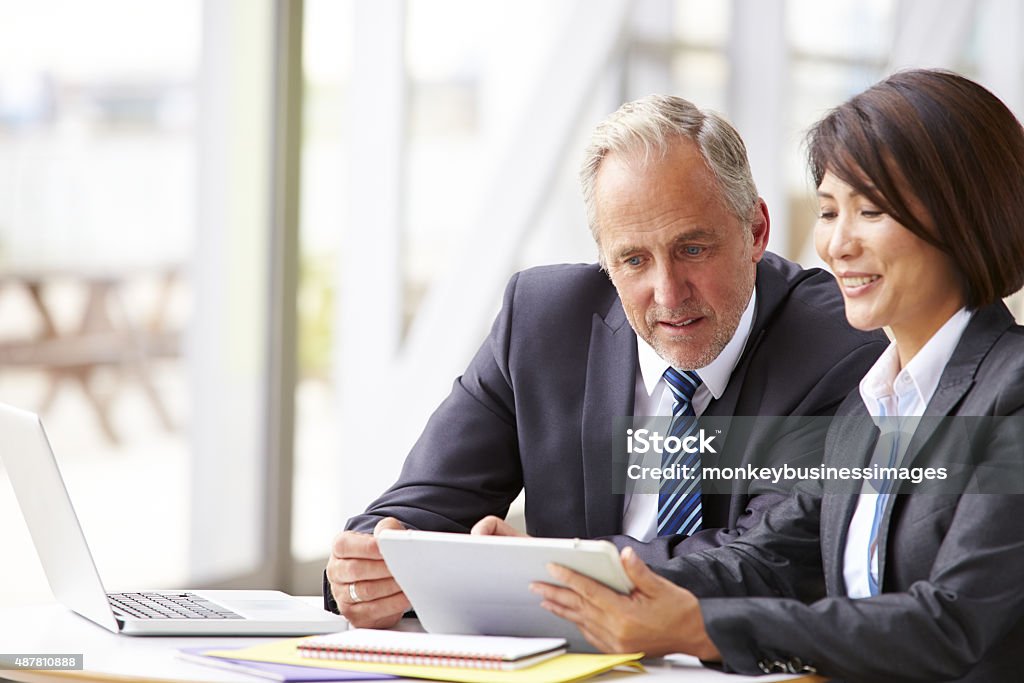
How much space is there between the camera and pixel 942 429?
1.93 metres

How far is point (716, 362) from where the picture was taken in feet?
8.10

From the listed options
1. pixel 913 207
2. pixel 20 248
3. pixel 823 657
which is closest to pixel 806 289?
pixel 913 207

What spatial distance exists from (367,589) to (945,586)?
2.85 ft

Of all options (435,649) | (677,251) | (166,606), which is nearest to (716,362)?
(677,251)

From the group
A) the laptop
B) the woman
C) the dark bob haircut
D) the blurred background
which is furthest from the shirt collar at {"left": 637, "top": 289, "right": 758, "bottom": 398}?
the blurred background

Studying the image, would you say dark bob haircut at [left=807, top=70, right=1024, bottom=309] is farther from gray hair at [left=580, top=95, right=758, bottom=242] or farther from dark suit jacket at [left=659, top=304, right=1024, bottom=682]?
gray hair at [left=580, top=95, right=758, bottom=242]

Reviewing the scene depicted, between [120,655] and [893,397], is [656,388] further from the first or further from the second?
[120,655]

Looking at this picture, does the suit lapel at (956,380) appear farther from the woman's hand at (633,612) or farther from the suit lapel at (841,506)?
the woman's hand at (633,612)

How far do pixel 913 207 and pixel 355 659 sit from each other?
990 mm

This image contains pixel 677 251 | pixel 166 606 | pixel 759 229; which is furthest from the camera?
pixel 759 229

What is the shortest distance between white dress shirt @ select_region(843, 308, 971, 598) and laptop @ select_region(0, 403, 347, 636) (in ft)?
2.50

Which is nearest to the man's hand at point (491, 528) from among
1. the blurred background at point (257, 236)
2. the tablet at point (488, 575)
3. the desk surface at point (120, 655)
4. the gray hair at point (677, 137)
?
the tablet at point (488, 575)

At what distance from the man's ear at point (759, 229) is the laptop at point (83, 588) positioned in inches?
39.3

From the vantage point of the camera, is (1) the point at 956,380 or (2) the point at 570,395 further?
(2) the point at 570,395
